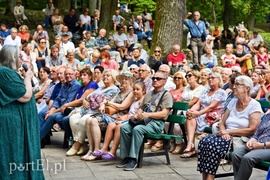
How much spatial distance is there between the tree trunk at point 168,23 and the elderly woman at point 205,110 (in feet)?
27.1

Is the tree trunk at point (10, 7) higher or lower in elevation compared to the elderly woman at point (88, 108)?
higher

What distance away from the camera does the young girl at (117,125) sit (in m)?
9.39

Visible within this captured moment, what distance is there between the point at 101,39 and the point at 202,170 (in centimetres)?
1381

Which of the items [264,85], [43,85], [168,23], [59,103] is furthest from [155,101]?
[168,23]

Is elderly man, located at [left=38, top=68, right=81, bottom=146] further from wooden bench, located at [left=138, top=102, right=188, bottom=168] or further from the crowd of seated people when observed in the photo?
wooden bench, located at [left=138, top=102, right=188, bottom=168]

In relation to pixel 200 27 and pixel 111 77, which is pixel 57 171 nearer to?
pixel 111 77

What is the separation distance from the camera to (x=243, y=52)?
19391 mm

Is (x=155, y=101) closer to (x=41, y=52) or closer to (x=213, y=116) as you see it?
(x=213, y=116)

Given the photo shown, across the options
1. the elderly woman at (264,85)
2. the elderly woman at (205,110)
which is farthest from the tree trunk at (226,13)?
the elderly woman at (205,110)

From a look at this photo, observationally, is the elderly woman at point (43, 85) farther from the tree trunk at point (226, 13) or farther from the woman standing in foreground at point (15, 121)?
the tree trunk at point (226, 13)

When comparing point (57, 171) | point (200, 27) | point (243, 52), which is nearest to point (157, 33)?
point (200, 27)

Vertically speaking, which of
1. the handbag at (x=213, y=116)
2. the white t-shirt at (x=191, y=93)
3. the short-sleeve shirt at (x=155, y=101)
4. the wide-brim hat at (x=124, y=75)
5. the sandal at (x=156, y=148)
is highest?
the wide-brim hat at (x=124, y=75)

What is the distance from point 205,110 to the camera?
32.4ft

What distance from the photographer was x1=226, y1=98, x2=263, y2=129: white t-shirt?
25.6 feet
